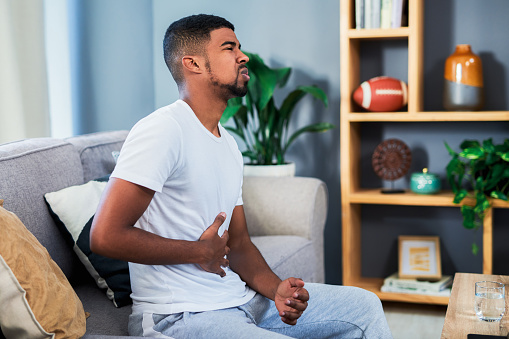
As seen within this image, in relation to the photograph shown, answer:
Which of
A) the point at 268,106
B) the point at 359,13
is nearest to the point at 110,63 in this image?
the point at 268,106

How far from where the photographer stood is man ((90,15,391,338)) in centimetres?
118

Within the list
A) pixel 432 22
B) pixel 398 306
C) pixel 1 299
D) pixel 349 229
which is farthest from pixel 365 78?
pixel 1 299

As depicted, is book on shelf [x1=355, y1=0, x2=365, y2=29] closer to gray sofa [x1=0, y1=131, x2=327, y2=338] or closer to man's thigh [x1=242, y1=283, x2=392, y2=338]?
gray sofa [x1=0, y1=131, x2=327, y2=338]

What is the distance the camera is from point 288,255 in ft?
6.57

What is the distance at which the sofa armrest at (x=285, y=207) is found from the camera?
2.26 meters

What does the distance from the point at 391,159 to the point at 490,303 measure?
159 centimetres

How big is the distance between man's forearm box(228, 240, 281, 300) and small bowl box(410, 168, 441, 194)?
1.42 m

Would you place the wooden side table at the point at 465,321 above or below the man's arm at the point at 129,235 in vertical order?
below

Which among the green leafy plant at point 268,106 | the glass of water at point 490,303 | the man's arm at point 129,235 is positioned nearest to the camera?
the man's arm at point 129,235

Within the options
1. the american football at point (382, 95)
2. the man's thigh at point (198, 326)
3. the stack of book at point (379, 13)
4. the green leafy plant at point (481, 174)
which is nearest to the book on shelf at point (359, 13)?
the stack of book at point (379, 13)

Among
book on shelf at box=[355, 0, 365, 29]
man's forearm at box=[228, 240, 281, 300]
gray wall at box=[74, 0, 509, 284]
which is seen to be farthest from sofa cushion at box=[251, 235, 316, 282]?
book on shelf at box=[355, 0, 365, 29]

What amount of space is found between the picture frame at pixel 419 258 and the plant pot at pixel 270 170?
0.68 metres

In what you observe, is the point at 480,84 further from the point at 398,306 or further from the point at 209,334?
the point at 209,334

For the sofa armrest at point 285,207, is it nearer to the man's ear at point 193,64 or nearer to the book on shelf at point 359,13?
the book on shelf at point 359,13
